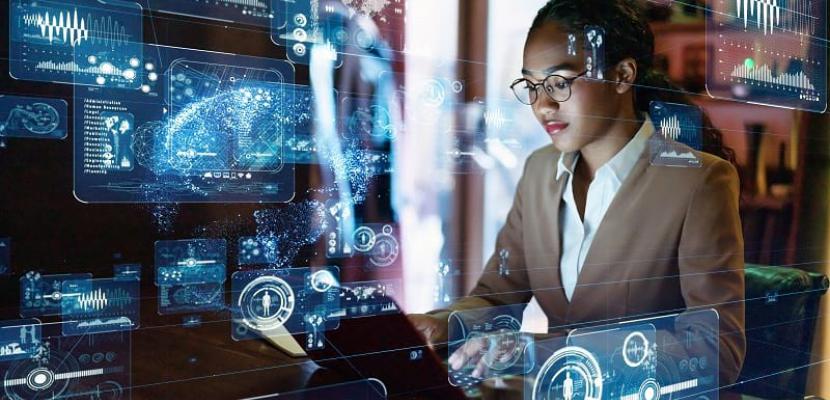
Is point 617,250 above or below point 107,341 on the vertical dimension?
above

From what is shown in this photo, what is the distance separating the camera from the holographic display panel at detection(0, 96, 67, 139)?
3.01 feet

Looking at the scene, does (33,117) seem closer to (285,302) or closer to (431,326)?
(285,302)

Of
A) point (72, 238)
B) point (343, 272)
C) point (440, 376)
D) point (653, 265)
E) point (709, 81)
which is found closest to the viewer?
point (72, 238)

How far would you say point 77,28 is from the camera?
0.96m

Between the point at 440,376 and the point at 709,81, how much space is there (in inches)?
42.7

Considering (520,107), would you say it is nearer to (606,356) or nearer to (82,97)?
(606,356)

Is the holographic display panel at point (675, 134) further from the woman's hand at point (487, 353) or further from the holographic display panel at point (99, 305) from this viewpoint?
the holographic display panel at point (99, 305)

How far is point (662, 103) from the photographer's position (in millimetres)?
1571

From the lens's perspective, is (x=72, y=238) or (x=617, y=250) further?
(x=617, y=250)

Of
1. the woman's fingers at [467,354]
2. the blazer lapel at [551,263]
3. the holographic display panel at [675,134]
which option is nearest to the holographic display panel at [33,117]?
the woman's fingers at [467,354]

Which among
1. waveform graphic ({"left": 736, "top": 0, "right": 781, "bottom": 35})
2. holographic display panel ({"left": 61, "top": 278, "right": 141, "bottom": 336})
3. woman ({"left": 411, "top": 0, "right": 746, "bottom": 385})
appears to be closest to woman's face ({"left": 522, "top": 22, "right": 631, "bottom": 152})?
woman ({"left": 411, "top": 0, "right": 746, "bottom": 385})

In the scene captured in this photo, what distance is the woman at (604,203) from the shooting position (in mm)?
1365

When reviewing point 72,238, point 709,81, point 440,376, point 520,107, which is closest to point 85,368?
point 72,238

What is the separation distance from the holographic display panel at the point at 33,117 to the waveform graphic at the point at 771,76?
5.36 feet
